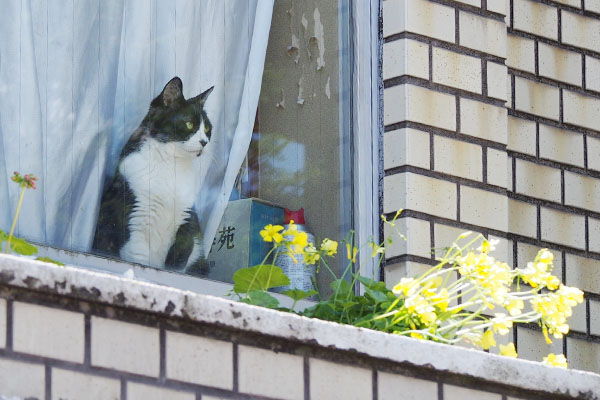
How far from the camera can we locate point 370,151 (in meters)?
5.32

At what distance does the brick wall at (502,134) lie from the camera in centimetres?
524

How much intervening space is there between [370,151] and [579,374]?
160 centimetres

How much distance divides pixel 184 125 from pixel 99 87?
0.37 m

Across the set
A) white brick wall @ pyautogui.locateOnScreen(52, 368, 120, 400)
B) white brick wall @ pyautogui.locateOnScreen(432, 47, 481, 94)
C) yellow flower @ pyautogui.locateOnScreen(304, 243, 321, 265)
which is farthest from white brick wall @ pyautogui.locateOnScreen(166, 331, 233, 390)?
white brick wall @ pyautogui.locateOnScreen(432, 47, 481, 94)

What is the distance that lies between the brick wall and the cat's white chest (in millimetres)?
779

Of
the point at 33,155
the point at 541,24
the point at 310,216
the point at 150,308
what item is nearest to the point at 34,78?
the point at 33,155

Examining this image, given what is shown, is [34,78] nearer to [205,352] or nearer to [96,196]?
[96,196]

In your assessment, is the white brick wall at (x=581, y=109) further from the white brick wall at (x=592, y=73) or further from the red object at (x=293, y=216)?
the red object at (x=293, y=216)

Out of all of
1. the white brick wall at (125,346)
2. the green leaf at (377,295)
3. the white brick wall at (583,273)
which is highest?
the white brick wall at (583,273)

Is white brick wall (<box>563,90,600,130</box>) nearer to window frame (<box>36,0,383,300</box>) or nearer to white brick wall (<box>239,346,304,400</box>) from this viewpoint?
window frame (<box>36,0,383,300</box>)

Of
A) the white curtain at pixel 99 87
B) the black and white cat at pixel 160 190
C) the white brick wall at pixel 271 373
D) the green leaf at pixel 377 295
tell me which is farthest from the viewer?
the black and white cat at pixel 160 190

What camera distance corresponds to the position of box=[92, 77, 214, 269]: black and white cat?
4777mm

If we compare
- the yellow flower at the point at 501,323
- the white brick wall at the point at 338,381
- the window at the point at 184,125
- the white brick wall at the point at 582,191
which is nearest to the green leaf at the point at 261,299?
the white brick wall at the point at 338,381

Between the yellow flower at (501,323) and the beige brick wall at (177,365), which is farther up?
the yellow flower at (501,323)
